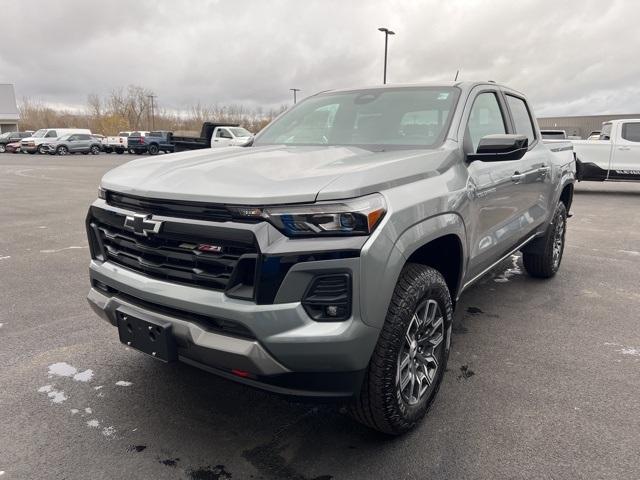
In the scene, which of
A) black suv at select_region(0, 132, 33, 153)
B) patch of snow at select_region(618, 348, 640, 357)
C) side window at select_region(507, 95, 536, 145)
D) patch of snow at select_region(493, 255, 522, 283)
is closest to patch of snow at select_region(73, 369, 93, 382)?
patch of snow at select_region(618, 348, 640, 357)

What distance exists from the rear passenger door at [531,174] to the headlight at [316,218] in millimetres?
2148

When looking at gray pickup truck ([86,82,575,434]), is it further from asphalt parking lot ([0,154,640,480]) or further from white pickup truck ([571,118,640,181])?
white pickup truck ([571,118,640,181])

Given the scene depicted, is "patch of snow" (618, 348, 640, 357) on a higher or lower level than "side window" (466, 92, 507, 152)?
lower

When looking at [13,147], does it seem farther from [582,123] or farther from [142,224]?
[582,123]

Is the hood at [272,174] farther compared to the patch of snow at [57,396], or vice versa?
the patch of snow at [57,396]

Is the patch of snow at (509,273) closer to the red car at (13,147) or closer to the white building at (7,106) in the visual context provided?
the red car at (13,147)

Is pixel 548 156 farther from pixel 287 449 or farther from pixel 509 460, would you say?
pixel 287 449

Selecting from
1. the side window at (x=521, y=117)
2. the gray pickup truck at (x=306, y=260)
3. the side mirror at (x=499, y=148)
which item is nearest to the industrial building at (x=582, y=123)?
the side window at (x=521, y=117)

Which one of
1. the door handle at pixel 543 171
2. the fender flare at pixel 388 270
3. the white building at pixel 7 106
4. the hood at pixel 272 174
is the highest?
the white building at pixel 7 106

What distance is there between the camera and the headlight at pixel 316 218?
6.48 ft

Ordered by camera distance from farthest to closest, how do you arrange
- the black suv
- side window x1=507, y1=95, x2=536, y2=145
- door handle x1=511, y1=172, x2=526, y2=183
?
the black suv → side window x1=507, y1=95, x2=536, y2=145 → door handle x1=511, y1=172, x2=526, y2=183

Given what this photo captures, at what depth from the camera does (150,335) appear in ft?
7.21

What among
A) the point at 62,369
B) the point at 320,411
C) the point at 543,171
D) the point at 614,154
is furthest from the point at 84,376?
the point at 614,154

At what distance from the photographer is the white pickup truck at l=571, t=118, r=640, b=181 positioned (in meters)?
12.3
